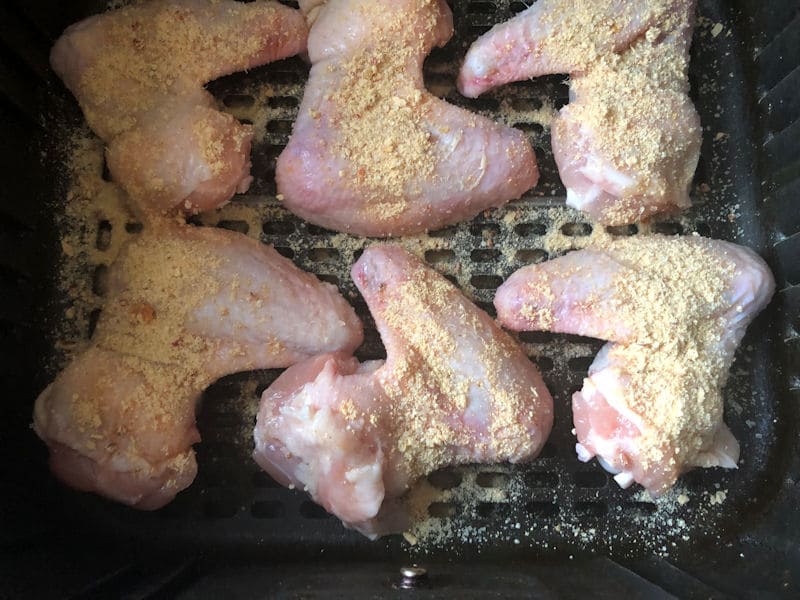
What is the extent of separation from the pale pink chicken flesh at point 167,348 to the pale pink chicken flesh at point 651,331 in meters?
0.33

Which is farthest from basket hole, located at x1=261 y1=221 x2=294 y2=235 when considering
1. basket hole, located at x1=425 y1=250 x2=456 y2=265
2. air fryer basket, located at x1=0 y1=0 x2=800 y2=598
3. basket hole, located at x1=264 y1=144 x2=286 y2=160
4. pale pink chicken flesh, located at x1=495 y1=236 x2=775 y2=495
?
pale pink chicken flesh, located at x1=495 y1=236 x2=775 y2=495

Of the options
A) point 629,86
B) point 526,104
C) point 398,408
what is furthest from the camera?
point 526,104

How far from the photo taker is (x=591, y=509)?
48.8 inches

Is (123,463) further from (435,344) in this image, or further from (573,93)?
(573,93)

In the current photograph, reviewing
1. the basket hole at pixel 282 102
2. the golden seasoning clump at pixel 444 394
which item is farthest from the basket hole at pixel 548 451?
the basket hole at pixel 282 102

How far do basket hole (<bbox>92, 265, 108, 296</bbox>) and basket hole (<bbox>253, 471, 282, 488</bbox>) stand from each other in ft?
1.26

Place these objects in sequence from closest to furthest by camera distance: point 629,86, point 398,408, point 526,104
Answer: point 398,408
point 629,86
point 526,104

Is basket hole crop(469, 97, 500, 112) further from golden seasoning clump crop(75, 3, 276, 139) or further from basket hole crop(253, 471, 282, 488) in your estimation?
basket hole crop(253, 471, 282, 488)

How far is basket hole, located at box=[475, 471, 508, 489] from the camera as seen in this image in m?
1.23

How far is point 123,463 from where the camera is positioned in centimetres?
110

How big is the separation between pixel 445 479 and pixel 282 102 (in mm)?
683

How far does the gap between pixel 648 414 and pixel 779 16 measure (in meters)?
0.70

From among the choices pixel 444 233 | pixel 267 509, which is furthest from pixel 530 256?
pixel 267 509

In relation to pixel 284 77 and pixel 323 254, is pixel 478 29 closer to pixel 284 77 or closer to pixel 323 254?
pixel 284 77
